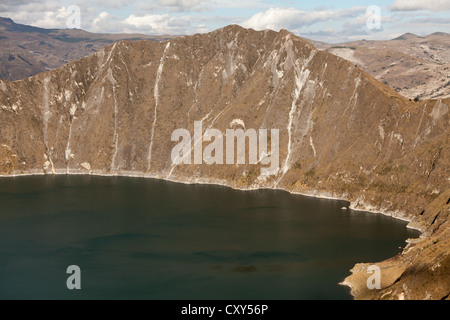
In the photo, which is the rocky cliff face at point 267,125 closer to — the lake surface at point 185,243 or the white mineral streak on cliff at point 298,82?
the white mineral streak on cliff at point 298,82

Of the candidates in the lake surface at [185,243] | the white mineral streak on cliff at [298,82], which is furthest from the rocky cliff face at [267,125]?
the lake surface at [185,243]

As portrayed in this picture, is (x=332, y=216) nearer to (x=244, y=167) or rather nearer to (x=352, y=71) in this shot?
(x=244, y=167)

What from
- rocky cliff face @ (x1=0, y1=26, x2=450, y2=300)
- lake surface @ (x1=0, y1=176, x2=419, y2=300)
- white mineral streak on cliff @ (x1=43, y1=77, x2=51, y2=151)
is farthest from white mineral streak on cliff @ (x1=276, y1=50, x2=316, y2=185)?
white mineral streak on cliff @ (x1=43, y1=77, x2=51, y2=151)

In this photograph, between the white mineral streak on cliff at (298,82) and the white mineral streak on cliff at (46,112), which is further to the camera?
the white mineral streak on cliff at (46,112)

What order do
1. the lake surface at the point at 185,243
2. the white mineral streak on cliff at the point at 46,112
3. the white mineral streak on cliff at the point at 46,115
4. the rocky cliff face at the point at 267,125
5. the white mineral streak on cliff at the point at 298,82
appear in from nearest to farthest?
the lake surface at the point at 185,243 < the rocky cliff face at the point at 267,125 < the white mineral streak on cliff at the point at 298,82 < the white mineral streak on cliff at the point at 46,115 < the white mineral streak on cliff at the point at 46,112

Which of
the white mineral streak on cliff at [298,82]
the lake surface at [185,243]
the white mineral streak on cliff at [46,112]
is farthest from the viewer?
the white mineral streak on cliff at [46,112]
